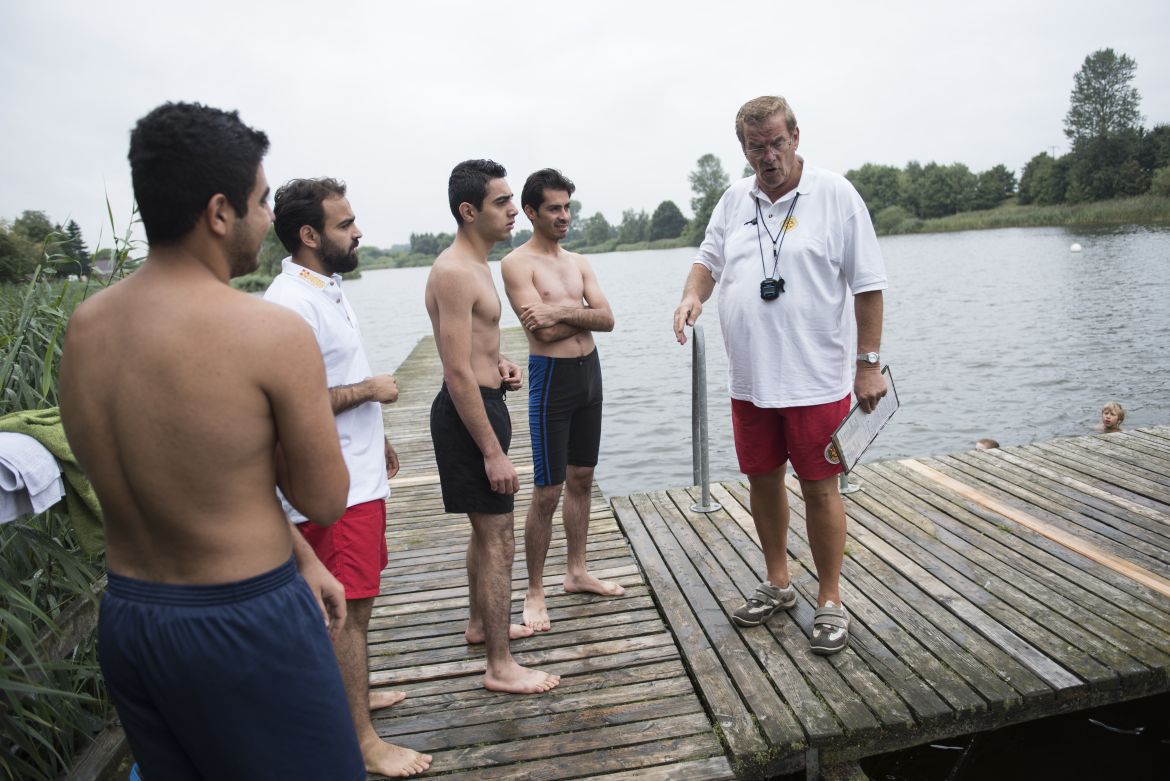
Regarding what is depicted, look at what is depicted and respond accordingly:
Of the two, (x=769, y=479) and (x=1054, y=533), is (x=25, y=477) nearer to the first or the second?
(x=769, y=479)

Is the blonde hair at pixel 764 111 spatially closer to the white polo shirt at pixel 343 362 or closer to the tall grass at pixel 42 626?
the white polo shirt at pixel 343 362

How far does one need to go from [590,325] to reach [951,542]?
2174 millimetres

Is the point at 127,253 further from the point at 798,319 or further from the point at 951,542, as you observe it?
the point at 951,542

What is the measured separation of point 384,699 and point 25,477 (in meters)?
1.40

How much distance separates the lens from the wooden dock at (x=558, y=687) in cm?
245

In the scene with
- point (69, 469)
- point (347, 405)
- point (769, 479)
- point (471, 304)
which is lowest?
point (769, 479)

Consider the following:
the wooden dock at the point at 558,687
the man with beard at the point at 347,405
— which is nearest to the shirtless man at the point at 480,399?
the wooden dock at the point at 558,687

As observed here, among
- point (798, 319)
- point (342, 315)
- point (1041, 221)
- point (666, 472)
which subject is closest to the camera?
point (342, 315)

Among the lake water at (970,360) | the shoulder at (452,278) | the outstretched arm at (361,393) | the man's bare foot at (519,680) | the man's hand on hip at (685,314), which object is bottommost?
the lake water at (970,360)

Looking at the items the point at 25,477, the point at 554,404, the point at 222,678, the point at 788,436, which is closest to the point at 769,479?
the point at 788,436

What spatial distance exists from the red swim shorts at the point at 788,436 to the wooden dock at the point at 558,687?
82 cm

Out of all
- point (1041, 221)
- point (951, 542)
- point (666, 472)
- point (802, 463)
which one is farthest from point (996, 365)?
point (1041, 221)

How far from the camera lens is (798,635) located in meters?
3.10

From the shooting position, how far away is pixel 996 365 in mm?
13766
